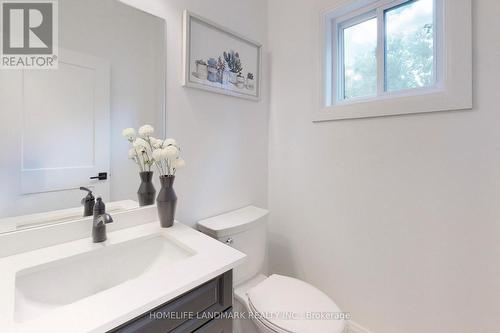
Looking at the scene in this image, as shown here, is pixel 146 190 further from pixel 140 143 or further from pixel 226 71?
pixel 226 71

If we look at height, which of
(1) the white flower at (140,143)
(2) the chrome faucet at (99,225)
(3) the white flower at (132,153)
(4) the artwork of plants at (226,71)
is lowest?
(2) the chrome faucet at (99,225)

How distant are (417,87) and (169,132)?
131cm

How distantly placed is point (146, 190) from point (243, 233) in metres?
0.57

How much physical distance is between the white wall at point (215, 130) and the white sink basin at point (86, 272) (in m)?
0.31

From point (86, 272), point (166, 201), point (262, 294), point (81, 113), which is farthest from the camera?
point (262, 294)

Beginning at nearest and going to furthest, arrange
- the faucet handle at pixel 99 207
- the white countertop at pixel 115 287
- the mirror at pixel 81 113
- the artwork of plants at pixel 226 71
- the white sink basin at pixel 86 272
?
the white countertop at pixel 115 287
the white sink basin at pixel 86 272
the mirror at pixel 81 113
the faucet handle at pixel 99 207
the artwork of plants at pixel 226 71

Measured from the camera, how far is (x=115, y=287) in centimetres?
63

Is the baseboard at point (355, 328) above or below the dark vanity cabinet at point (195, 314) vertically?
below

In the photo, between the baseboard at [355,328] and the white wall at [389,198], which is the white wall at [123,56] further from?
the baseboard at [355,328]

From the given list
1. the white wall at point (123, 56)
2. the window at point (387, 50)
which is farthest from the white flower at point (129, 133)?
the window at point (387, 50)

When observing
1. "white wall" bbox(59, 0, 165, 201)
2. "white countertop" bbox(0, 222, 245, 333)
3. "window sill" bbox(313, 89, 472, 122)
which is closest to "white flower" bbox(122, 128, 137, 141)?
"white wall" bbox(59, 0, 165, 201)

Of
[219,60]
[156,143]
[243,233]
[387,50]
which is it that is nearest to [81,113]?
[156,143]

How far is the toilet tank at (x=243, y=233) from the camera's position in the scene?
1.24 m

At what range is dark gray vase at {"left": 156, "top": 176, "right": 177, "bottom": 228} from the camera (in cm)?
104
